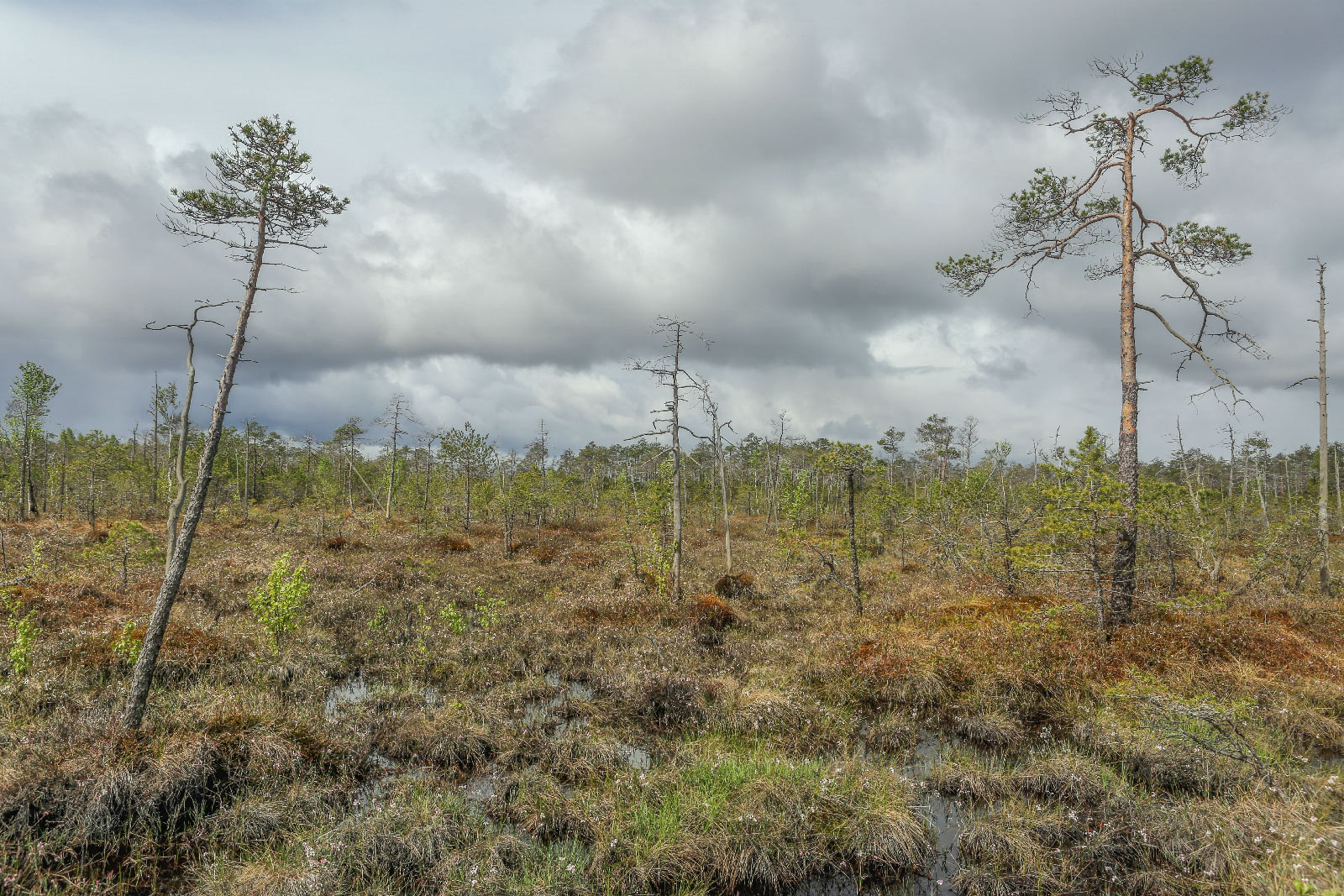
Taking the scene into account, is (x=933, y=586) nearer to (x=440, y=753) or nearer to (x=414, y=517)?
(x=440, y=753)

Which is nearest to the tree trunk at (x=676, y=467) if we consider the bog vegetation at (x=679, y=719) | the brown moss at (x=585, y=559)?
the bog vegetation at (x=679, y=719)

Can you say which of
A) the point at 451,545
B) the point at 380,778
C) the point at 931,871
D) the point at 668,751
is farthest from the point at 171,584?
the point at 451,545

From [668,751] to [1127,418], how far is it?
12.3 m

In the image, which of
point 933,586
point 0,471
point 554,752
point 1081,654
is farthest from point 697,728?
point 0,471

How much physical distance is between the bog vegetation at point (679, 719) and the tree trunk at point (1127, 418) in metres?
0.24

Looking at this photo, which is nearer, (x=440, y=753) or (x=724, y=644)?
(x=440, y=753)

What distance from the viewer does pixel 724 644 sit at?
14383 millimetres

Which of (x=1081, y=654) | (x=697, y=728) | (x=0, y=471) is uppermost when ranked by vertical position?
(x=0, y=471)

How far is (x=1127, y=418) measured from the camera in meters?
12.3

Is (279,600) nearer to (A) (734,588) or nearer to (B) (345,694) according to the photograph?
(B) (345,694)

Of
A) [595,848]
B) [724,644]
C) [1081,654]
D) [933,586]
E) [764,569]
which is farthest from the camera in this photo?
[764,569]

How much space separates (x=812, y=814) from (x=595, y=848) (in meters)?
2.69

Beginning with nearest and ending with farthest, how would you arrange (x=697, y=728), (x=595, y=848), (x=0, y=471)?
(x=595, y=848)
(x=697, y=728)
(x=0, y=471)

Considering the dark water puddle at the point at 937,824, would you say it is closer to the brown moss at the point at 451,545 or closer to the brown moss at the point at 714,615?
the brown moss at the point at 714,615
